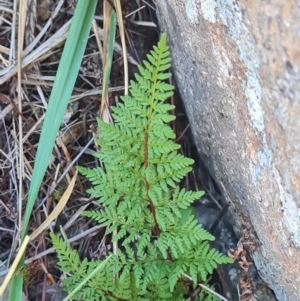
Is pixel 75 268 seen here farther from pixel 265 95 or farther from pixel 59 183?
pixel 265 95

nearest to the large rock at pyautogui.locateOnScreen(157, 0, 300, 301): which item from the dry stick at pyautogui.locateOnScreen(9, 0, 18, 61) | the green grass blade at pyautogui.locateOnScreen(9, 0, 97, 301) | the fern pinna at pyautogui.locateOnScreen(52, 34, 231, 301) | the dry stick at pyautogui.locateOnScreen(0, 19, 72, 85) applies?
the fern pinna at pyautogui.locateOnScreen(52, 34, 231, 301)

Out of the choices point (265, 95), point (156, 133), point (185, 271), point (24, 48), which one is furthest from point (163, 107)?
point (24, 48)

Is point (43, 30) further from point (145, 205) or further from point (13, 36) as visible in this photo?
point (145, 205)

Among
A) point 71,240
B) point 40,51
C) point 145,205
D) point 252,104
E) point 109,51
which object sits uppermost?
point 252,104

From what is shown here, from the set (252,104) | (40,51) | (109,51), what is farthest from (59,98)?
(252,104)

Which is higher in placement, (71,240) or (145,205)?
(145,205)

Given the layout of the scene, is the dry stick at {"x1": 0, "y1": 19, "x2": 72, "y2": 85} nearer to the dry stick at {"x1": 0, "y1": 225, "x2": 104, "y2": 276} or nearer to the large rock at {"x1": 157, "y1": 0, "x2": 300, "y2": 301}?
the large rock at {"x1": 157, "y1": 0, "x2": 300, "y2": 301}
